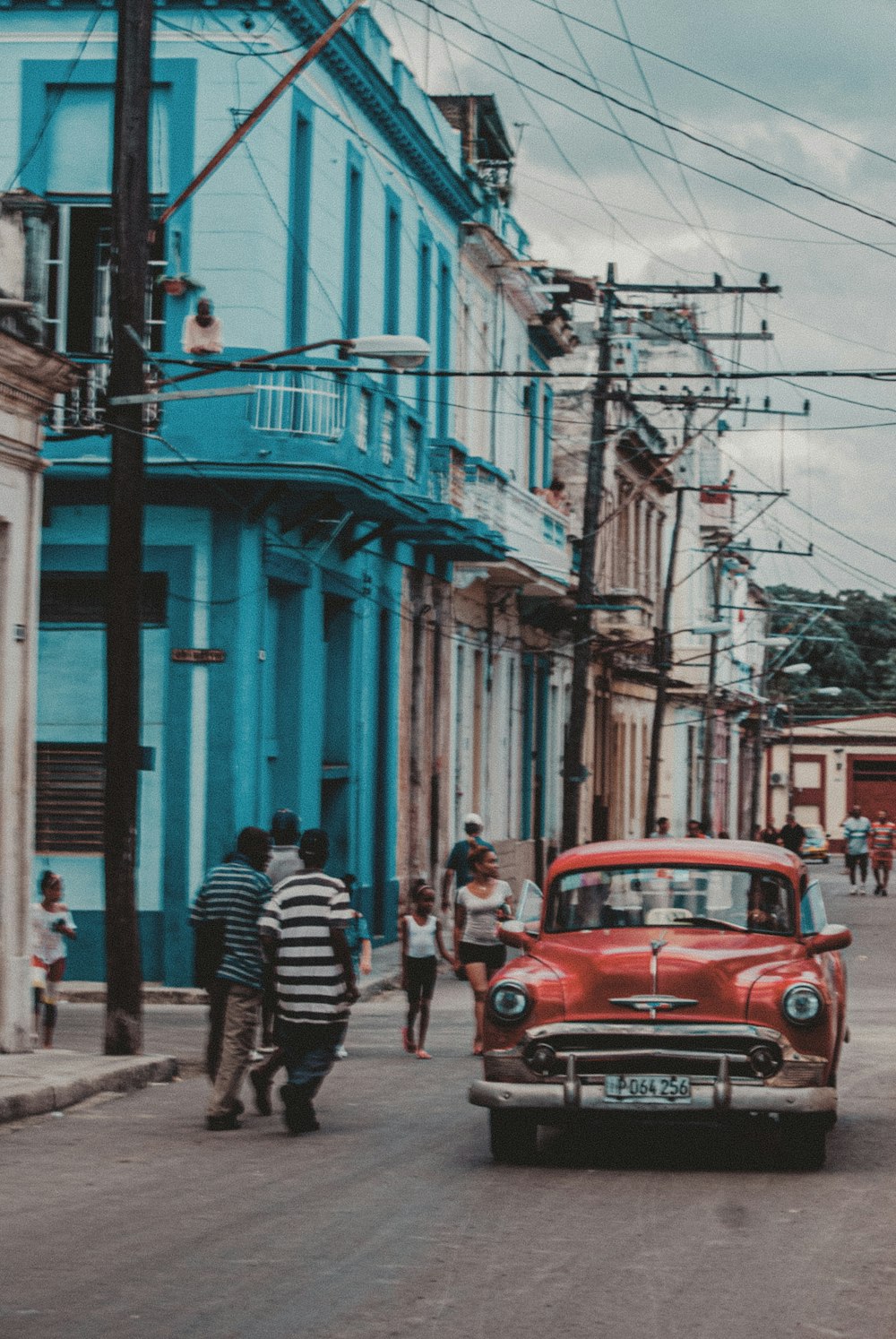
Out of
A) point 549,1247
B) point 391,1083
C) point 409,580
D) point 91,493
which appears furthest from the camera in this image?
point 409,580

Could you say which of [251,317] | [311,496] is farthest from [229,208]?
[311,496]

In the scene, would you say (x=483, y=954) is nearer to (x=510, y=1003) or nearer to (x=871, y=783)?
(x=510, y=1003)

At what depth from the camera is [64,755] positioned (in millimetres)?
22312

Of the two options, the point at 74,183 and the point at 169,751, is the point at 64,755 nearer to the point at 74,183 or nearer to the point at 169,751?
the point at 169,751

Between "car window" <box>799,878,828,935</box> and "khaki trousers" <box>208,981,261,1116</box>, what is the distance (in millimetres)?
3163

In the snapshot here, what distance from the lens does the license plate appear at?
10.8 meters

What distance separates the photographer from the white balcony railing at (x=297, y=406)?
21.5 m

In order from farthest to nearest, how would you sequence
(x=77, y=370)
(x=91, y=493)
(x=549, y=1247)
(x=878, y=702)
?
1. (x=878, y=702)
2. (x=91, y=493)
3. (x=77, y=370)
4. (x=549, y=1247)

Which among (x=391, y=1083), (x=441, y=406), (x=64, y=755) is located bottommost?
(x=391, y=1083)

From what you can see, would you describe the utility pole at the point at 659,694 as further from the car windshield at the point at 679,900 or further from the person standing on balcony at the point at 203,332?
the car windshield at the point at 679,900

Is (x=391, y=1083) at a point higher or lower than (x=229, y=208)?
lower

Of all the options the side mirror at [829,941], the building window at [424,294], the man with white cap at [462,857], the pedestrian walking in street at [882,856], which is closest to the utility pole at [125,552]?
the side mirror at [829,941]

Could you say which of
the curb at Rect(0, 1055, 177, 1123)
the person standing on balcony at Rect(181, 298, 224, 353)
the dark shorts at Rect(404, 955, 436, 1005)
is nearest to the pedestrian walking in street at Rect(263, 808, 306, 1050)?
the curb at Rect(0, 1055, 177, 1123)

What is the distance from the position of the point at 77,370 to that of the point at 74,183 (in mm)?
6453
